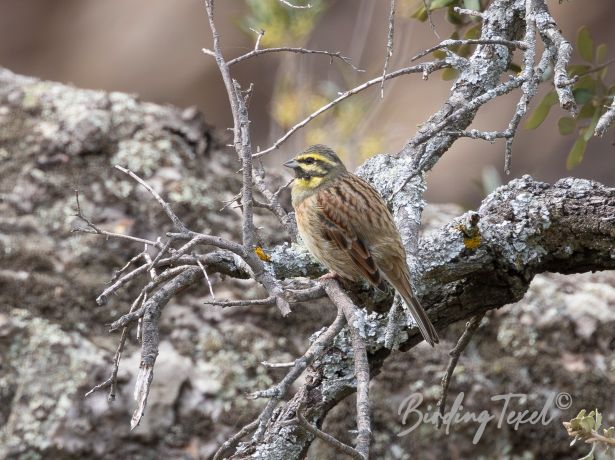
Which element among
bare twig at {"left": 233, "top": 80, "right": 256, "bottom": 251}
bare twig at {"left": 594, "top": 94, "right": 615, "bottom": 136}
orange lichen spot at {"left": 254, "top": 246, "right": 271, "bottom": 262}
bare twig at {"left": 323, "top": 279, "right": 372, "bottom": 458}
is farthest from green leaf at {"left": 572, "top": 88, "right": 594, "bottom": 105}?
bare twig at {"left": 233, "top": 80, "right": 256, "bottom": 251}

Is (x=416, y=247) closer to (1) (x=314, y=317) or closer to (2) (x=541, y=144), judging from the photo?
(1) (x=314, y=317)

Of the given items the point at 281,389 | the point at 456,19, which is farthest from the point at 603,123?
the point at 456,19

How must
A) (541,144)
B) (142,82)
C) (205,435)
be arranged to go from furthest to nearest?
(142,82)
(541,144)
(205,435)

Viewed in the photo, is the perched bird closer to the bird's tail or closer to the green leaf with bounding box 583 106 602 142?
the bird's tail

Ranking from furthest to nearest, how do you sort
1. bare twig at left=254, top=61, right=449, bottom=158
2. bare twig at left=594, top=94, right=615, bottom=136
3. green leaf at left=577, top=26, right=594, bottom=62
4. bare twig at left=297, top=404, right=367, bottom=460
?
green leaf at left=577, top=26, right=594, bottom=62, bare twig at left=254, top=61, right=449, bottom=158, bare twig at left=594, top=94, right=615, bottom=136, bare twig at left=297, top=404, right=367, bottom=460

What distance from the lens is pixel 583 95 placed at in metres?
4.27

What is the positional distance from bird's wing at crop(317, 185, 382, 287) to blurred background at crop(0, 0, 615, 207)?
313 centimetres

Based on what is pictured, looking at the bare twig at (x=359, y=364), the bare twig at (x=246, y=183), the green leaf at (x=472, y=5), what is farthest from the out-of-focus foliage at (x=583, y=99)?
the bare twig at (x=246, y=183)

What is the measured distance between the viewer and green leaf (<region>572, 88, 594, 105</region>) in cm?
426

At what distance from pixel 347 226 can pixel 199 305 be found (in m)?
1.11

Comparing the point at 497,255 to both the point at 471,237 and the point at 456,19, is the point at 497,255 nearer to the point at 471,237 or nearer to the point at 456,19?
the point at 471,237

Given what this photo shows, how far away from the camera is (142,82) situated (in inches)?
398

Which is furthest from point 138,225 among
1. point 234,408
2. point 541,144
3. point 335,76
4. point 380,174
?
point 541,144

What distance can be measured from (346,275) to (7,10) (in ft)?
25.3
